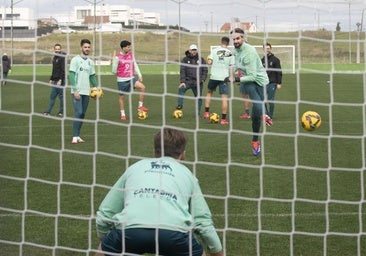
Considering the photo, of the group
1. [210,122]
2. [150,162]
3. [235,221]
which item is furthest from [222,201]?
[210,122]

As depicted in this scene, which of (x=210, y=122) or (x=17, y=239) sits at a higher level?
(x=210, y=122)

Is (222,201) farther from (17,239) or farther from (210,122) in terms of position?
(210,122)

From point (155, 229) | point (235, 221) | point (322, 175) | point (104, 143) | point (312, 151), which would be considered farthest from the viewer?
point (104, 143)

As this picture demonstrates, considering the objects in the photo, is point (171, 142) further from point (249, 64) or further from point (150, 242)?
point (249, 64)

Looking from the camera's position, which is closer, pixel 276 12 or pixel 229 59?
pixel 276 12

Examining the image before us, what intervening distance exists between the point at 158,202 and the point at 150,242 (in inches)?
9.4

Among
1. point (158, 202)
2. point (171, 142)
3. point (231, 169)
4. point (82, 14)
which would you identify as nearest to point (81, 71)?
point (231, 169)

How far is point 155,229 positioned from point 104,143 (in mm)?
7432

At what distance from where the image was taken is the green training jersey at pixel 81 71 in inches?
418

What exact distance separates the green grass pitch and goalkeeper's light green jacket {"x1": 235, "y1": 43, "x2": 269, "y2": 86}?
59cm

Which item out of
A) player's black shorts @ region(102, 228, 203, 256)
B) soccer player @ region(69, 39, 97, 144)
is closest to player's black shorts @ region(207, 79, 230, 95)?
soccer player @ region(69, 39, 97, 144)

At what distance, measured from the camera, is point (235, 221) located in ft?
20.3

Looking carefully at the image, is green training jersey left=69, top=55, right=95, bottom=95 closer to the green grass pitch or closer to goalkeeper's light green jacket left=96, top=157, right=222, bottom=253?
the green grass pitch

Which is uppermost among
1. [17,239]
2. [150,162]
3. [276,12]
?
[276,12]
